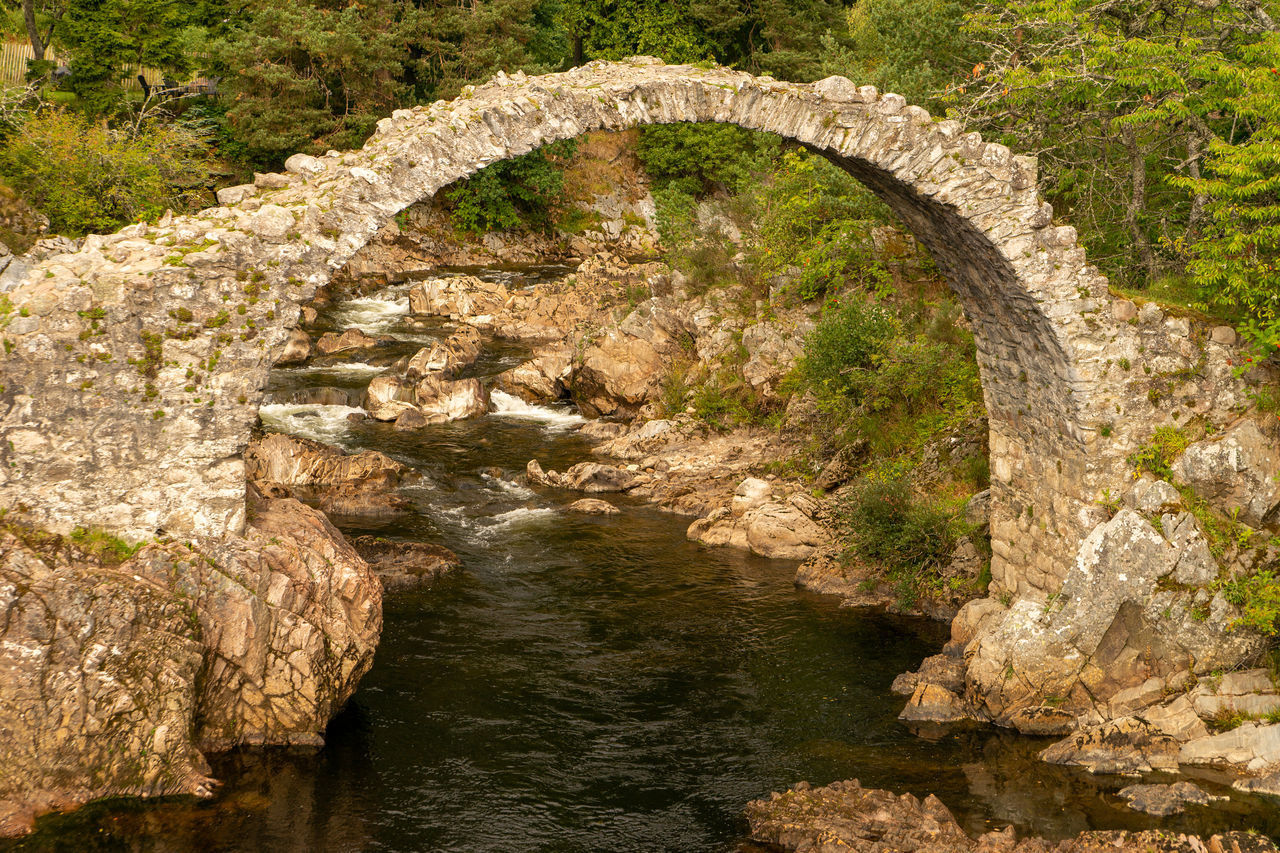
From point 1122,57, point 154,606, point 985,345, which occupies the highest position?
point 1122,57

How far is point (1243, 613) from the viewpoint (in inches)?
382

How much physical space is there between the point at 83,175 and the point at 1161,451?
803 inches

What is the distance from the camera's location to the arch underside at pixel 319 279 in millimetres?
8555

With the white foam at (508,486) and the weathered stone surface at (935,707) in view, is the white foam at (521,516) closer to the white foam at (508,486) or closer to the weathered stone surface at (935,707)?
the white foam at (508,486)

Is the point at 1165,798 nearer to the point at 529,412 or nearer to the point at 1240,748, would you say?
the point at 1240,748

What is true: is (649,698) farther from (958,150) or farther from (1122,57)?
(1122,57)

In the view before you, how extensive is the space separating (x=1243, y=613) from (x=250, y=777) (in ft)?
30.7

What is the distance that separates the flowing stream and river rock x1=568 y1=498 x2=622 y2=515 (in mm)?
1054

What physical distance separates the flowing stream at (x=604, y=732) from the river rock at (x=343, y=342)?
12.0 metres

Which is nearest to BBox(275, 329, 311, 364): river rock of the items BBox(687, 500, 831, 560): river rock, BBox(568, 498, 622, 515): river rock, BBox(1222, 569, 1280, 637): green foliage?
BBox(568, 498, 622, 515): river rock

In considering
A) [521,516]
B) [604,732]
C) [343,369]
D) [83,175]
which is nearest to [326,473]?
[521,516]

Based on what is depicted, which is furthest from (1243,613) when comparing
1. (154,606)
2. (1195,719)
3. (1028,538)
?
(154,606)

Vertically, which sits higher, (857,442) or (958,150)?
(958,150)

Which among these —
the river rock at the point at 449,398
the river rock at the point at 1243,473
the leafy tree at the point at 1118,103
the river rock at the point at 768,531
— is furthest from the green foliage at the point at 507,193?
the river rock at the point at 1243,473
